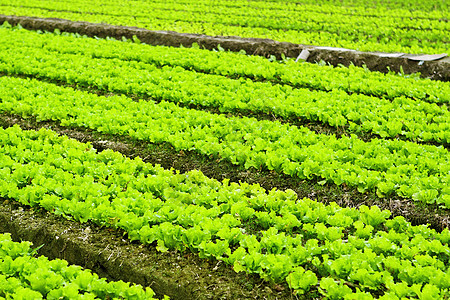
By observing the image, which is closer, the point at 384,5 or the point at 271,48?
the point at 271,48

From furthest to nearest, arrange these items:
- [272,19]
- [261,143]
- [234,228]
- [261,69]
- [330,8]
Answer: [330,8], [272,19], [261,69], [261,143], [234,228]

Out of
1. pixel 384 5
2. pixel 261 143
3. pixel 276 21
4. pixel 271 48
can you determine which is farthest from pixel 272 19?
pixel 261 143

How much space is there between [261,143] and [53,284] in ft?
14.2

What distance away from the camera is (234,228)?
5238mm

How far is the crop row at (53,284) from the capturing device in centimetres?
422

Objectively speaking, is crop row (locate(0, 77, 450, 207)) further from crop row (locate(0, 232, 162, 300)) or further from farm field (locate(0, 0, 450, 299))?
crop row (locate(0, 232, 162, 300))

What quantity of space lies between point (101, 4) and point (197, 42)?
Answer: 48.7 feet

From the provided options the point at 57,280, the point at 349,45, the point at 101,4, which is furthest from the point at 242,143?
the point at 101,4

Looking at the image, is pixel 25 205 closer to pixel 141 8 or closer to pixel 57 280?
pixel 57 280

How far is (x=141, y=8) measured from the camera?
26750 mm

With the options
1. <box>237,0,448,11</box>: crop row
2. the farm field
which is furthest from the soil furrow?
<box>237,0,448,11</box>: crop row

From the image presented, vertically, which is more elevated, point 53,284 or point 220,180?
point 53,284

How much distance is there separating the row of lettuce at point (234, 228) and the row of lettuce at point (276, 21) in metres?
11.9

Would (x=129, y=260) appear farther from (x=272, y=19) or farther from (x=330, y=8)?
(x=330, y=8)
